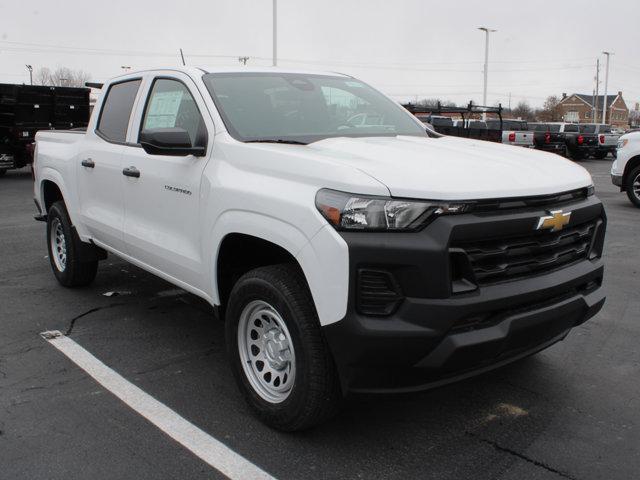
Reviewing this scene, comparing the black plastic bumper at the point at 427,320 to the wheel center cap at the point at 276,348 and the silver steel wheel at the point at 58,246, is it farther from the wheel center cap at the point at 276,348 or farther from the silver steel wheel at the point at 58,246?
the silver steel wheel at the point at 58,246

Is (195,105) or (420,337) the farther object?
(195,105)

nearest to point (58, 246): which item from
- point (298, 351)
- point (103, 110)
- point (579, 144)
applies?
point (103, 110)

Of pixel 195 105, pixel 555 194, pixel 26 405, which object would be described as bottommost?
pixel 26 405

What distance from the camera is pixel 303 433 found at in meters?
3.31

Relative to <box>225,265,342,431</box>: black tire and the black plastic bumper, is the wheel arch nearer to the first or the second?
<box>225,265,342,431</box>: black tire

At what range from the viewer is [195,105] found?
4.06m

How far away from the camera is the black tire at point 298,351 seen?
2.97m

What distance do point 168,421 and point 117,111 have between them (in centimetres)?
270

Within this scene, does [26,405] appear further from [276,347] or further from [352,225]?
[352,225]

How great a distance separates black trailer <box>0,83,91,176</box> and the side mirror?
1523 centimetres

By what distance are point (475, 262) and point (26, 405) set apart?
8.69ft

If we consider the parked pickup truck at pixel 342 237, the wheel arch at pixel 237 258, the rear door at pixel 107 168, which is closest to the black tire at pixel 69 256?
the rear door at pixel 107 168

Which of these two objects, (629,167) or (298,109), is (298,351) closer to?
(298,109)

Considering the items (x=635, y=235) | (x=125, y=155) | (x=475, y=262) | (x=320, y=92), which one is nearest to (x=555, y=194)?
(x=475, y=262)
